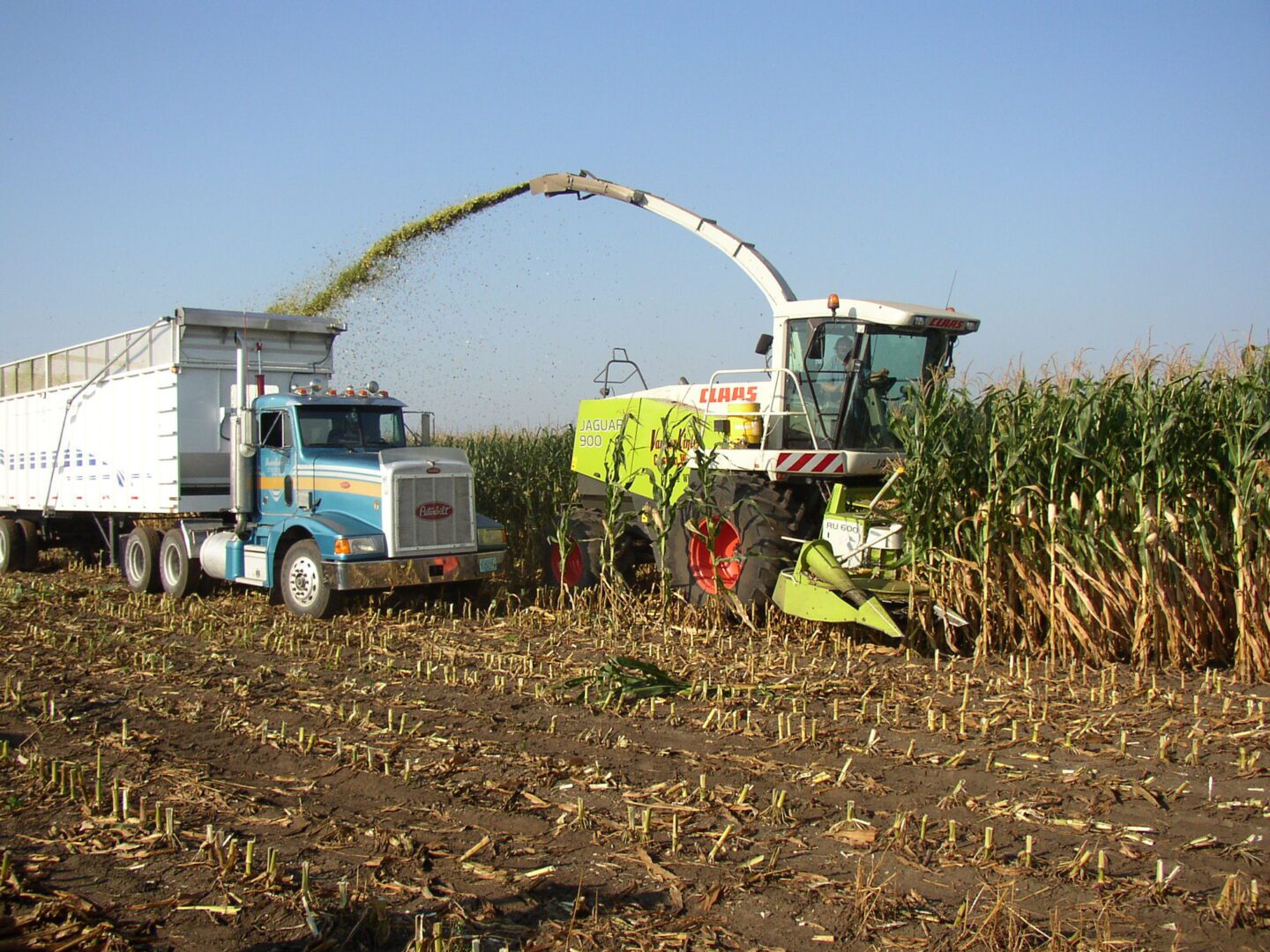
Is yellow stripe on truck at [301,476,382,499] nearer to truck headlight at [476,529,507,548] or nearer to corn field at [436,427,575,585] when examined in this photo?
truck headlight at [476,529,507,548]

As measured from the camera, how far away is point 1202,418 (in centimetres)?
746

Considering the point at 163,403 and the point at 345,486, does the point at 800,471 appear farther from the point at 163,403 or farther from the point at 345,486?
the point at 163,403

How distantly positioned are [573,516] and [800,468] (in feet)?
10.4

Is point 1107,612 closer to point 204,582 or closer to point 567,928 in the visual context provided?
point 567,928

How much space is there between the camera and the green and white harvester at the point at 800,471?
8570mm

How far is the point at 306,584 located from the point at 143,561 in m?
3.28

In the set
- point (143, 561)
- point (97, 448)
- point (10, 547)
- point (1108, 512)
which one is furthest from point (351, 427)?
point (1108, 512)

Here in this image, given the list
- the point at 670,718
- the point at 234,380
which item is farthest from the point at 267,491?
the point at 670,718

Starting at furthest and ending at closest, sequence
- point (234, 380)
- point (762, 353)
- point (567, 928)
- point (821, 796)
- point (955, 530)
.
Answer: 1. point (234, 380)
2. point (762, 353)
3. point (955, 530)
4. point (821, 796)
5. point (567, 928)

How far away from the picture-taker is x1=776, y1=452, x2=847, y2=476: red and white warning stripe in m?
9.16

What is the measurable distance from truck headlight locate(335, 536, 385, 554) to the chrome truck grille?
0.14 m

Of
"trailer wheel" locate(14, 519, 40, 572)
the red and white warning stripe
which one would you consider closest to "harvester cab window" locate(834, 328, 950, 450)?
the red and white warning stripe

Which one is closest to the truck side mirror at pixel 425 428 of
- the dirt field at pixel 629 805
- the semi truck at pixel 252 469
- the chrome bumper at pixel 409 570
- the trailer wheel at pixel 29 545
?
the semi truck at pixel 252 469

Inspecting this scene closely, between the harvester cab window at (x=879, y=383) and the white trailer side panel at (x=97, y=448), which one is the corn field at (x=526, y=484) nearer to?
the white trailer side panel at (x=97, y=448)
